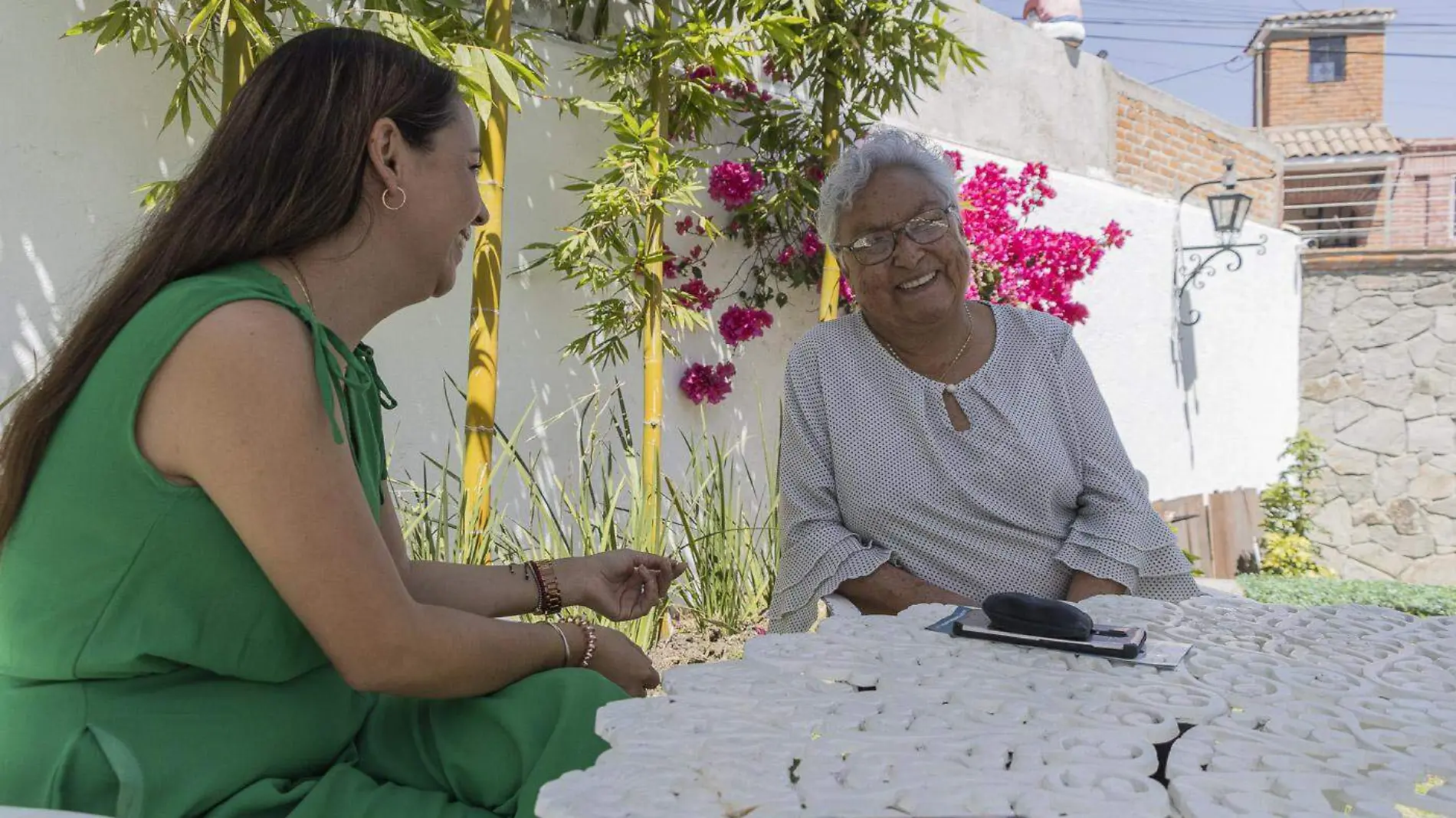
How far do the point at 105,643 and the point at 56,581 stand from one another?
0.08m

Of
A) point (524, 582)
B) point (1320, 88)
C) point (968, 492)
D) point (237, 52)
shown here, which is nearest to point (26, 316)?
point (237, 52)

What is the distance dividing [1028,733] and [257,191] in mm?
943

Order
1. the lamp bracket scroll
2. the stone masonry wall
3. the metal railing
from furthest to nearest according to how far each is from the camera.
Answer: the metal railing
the stone masonry wall
the lamp bracket scroll

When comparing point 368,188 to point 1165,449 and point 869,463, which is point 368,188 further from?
point 1165,449

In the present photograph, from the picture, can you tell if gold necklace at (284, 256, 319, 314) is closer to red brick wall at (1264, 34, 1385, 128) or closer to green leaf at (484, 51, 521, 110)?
green leaf at (484, 51, 521, 110)

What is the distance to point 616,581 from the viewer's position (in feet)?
5.65

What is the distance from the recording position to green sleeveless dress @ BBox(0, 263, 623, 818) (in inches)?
42.4

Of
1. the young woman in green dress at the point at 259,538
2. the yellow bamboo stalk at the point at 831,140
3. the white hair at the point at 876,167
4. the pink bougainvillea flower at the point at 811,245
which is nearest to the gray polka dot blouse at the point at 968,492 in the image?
the white hair at the point at 876,167

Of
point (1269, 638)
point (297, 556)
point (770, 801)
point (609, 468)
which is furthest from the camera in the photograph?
point (609, 468)

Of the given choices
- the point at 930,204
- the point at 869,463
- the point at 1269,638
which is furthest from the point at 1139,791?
the point at 930,204

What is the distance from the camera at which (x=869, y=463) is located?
2316 millimetres

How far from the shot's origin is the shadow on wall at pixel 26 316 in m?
2.86

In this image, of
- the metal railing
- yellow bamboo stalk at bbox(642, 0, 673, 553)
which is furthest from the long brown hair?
the metal railing

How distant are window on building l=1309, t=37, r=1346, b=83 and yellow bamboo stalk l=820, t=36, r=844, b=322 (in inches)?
841
